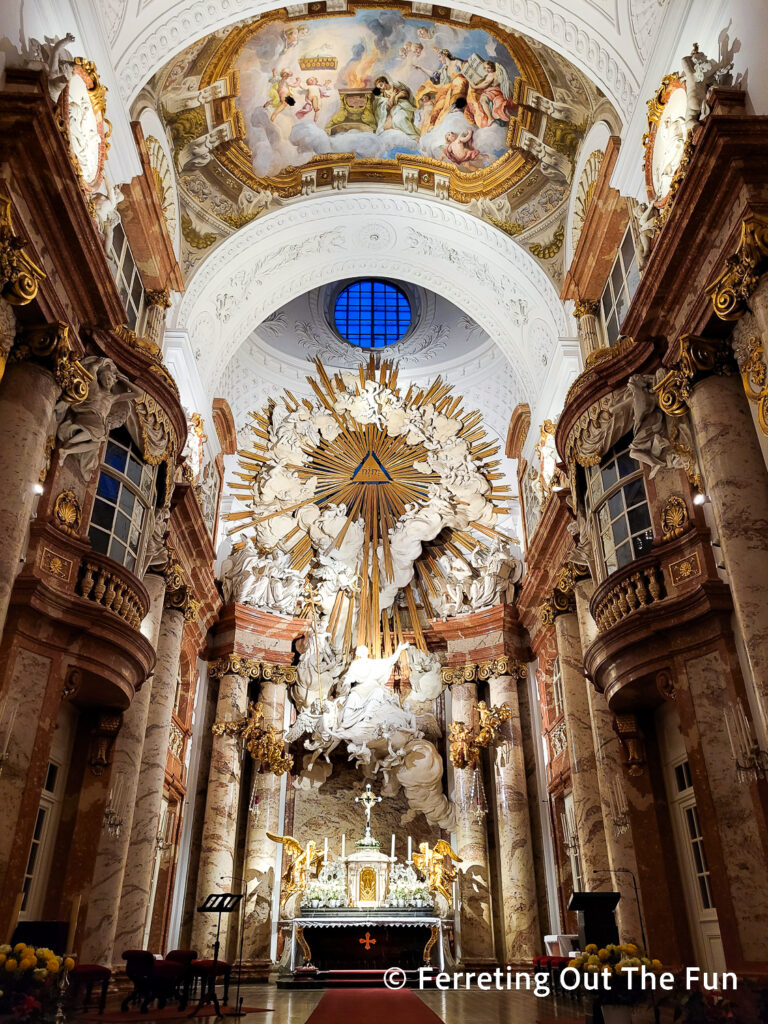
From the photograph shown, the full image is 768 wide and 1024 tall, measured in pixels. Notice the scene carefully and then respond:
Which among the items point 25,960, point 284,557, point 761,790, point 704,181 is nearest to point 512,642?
point 284,557

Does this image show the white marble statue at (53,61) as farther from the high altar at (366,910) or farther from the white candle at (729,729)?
the high altar at (366,910)

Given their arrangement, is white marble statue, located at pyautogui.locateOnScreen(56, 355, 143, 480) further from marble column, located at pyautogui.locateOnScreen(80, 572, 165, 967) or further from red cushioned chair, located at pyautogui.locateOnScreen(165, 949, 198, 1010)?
red cushioned chair, located at pyautogui.locateOnScreen(165, 949, 198, 1010)

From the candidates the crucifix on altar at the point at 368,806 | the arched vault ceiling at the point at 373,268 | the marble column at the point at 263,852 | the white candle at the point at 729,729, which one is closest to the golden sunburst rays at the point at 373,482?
the marble column at the point at 263,852

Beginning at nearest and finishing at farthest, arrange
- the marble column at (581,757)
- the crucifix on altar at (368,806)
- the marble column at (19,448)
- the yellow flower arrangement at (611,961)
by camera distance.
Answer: the yellow flower arrangement at (611,961), the marble column at (19,448), the marble column at (581,757), the crucifix on altar at (368,806)

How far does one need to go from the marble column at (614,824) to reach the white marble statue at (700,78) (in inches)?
299

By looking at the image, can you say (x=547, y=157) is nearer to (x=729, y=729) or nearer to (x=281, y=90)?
(x=281, y=90)

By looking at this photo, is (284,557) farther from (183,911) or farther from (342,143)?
(342,143)

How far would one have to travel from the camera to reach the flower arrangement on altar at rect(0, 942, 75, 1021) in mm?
6215

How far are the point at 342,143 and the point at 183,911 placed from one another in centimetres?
1519

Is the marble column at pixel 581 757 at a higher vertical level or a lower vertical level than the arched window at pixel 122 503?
lower

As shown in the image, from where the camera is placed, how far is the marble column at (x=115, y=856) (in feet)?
34.8

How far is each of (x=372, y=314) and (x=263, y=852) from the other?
47.3 feet

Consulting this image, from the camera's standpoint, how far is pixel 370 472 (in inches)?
840

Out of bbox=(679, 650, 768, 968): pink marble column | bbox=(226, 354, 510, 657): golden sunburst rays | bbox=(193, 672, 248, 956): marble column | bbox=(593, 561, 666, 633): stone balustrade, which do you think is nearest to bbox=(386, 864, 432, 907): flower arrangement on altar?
bbox=(193, 672, 248, 956): marble column
